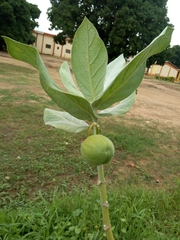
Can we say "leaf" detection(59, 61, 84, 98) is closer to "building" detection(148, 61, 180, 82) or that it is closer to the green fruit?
the green fruit

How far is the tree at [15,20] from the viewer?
16.8 metres

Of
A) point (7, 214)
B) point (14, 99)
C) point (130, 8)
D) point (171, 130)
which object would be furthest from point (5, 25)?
point (7, 214)

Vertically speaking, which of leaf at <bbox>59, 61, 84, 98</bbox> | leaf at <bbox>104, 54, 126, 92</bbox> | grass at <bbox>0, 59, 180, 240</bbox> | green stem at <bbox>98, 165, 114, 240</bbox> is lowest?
grass at <bbox>0, 59, 180, 240</bbox>

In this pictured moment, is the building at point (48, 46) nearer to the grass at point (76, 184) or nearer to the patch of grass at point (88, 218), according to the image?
the grass at point (76, 184)

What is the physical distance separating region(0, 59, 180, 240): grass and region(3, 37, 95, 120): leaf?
122 centimetres

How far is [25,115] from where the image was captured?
365 centimetres

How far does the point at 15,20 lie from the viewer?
1794 centimetres

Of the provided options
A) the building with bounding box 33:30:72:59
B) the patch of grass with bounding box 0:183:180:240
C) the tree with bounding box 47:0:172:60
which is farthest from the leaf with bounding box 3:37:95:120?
the building with bounding box 33:30:72:59

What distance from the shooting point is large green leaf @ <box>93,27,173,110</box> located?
346 millimetres

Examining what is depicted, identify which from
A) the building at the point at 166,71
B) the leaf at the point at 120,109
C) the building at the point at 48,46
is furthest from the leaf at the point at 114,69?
the building at the point at 166,71

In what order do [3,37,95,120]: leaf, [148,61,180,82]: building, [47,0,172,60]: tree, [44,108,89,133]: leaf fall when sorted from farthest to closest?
1. [148,61,180,82]: building
2. [47,0,172,60]: tree
3. [44,108,89,133]: leaf
4. [3,37,95,120]: leaf

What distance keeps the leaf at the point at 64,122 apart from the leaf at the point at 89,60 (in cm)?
8

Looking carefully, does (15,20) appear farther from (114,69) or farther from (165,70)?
(165,70)

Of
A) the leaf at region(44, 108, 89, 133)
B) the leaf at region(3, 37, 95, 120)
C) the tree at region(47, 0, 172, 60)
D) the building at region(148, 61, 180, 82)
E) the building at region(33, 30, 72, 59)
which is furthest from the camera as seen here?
the building at region(148, 61, 180, 82)
